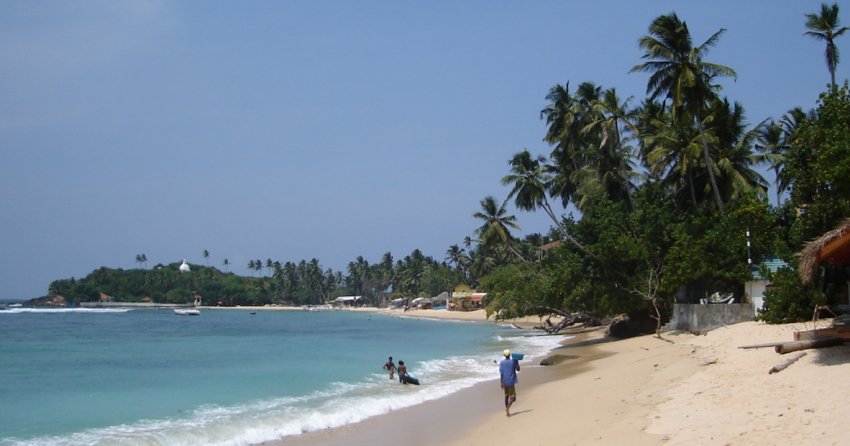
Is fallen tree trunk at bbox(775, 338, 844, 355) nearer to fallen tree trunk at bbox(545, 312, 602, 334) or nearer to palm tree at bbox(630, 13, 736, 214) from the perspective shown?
palm tree at bbox(630, 13, 736, 214)

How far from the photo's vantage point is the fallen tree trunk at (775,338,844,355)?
11531 millimetres

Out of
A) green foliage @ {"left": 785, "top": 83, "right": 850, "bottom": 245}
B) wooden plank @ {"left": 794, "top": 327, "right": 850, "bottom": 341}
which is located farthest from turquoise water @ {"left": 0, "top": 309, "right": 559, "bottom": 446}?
green foliage @ {"left": 785, "top": 83, "right": 850, "bottom": 245}

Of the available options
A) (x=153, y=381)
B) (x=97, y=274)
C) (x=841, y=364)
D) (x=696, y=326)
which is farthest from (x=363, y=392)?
(x=97, y=274)

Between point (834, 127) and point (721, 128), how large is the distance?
16.1m

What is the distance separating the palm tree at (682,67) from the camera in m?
25.7

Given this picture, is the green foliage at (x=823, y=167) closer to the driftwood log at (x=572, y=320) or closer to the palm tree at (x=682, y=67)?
the palm tree at (x=682, y=67)

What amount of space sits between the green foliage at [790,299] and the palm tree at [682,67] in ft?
25.7

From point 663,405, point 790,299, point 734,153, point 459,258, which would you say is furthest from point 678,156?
point 459,258

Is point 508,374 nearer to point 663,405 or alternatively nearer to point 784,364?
point 663,405

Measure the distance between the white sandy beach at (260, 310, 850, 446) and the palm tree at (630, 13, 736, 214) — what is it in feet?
31.7

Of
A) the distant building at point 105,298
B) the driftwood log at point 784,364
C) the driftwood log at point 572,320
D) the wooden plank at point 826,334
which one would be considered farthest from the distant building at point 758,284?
the distant building at point 105,298

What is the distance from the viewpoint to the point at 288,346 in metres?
40.2

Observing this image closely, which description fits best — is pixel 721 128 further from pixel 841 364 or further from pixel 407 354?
pixel 841 364

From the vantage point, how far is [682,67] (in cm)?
2584
